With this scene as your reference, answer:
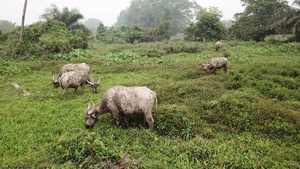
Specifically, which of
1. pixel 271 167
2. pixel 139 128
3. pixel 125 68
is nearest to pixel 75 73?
pixel 139 128

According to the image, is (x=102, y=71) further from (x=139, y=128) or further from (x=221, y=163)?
(x=221, y=163)

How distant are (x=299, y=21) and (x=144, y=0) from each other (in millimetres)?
78497

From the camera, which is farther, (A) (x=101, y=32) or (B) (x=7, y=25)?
(B) (x=7, y=25)

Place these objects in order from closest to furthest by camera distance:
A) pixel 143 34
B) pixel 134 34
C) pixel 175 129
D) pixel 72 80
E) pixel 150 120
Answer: pixel 150 120
pixel 175 129
pixel 72 80
pixel 134 34
pixel 143 34

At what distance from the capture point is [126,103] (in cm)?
595

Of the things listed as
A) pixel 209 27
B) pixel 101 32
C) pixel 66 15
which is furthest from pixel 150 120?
pixel 101 32

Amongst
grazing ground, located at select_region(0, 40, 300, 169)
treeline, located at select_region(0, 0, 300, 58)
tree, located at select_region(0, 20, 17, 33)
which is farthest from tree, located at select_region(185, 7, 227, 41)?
tree, located at select_region(0, 20, 17, 33)

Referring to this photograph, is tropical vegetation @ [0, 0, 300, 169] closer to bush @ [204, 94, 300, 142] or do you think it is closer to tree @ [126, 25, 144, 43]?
bush @ [204, 94, 300, 142]

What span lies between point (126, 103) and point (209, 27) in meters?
28.9

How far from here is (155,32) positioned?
123ft

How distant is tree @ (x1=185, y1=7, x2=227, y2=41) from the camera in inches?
1202

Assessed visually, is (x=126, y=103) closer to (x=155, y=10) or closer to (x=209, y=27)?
(x=209, y=27)

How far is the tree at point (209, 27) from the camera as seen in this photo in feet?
100

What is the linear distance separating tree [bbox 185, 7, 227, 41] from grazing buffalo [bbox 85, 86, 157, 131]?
27.7 m
